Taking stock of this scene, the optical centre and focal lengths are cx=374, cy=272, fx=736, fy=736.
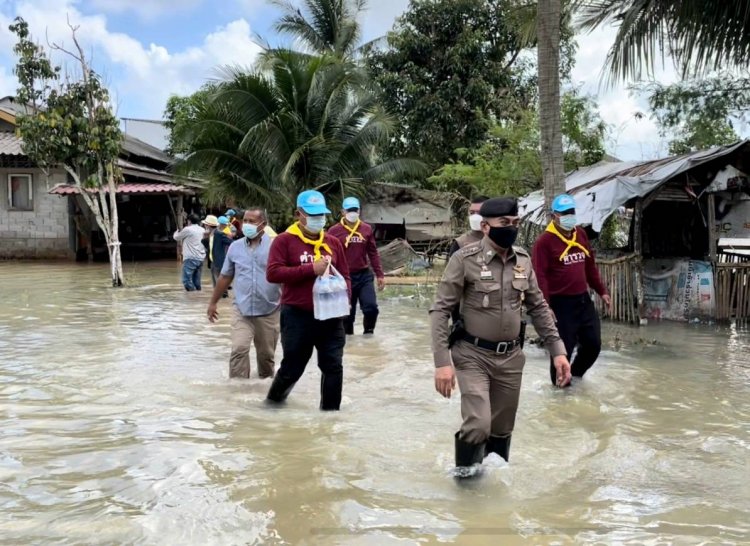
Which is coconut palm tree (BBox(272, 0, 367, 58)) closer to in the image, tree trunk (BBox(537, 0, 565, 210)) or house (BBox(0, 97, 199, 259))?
house (BBox(0, 97, 199, 259))

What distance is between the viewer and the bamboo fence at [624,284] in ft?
37.4

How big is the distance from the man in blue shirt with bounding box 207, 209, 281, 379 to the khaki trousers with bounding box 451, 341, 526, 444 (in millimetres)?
2815

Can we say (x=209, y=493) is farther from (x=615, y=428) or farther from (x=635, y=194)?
(x=635, y=194)

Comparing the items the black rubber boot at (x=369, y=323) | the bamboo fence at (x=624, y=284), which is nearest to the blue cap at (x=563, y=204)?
the black rubber boot at (x=369, y=323)

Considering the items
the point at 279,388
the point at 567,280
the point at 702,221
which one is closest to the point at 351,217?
the point at 567,280

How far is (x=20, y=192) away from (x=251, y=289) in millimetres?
23154

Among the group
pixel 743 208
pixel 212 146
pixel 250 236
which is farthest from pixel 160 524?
pixel 212 146

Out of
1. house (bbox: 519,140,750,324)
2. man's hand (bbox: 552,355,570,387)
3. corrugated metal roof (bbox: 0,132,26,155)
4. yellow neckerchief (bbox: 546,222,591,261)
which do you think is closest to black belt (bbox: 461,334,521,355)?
man's hand (bbox: 552,355,570,387)

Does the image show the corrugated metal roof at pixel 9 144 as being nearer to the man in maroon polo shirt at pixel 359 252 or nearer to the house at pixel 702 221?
the man in maroon polo shirt at pixel 359 252

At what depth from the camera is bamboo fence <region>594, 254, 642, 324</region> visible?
1140cm

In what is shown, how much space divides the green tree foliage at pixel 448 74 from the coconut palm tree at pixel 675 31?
41.3 ft

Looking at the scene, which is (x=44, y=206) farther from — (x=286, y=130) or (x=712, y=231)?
(x=712, y=231)

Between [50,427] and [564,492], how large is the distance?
4019 millimetres

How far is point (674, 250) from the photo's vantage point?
46.1ft
